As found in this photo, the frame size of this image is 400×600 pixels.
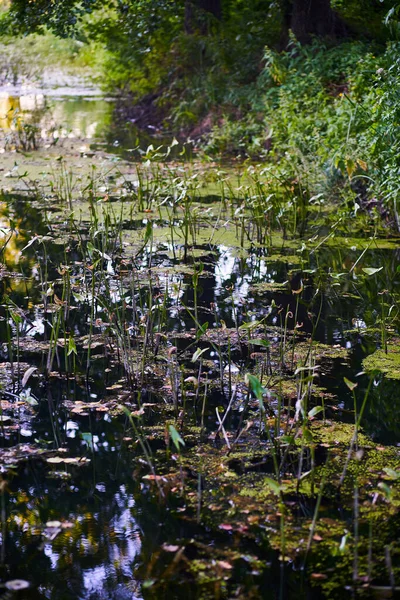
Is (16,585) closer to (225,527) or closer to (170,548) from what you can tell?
(170,548)

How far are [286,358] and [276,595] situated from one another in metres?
1.78

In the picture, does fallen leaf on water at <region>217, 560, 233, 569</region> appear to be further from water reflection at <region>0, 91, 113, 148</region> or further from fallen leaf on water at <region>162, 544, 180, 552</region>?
water reflection at <region>0, 91, 113, 148</region>

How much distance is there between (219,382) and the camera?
371cm

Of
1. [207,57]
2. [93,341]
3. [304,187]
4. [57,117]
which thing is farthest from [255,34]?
[93,341]

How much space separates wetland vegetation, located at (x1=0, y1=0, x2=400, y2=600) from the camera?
2.41 metres

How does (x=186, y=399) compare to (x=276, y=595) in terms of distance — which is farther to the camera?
(x=186, y=399)

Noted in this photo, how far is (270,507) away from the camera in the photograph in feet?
8.81

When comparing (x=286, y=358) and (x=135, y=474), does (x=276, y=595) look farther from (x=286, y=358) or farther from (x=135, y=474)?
(x=286, y=358)

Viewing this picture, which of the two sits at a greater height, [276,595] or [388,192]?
[388,192]

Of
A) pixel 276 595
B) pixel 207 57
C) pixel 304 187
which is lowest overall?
pixel 276 595

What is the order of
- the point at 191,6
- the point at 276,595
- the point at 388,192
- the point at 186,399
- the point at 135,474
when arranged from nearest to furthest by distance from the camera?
the point at 276,595 < the point at 135,474 < the point at 186,399 < the point at 388,192 < the point at 191,6

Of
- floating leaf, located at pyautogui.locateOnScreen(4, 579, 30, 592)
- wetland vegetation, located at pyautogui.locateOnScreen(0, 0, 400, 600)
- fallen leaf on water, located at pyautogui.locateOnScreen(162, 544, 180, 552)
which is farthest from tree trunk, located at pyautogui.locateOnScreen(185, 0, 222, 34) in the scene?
floating leaf, located at pyautogui.locateOnScreen(4, 579, 30, 592)

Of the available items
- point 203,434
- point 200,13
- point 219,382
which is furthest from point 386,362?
point 200,13

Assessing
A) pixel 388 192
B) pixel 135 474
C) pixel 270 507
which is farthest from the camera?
pixel 388 192
